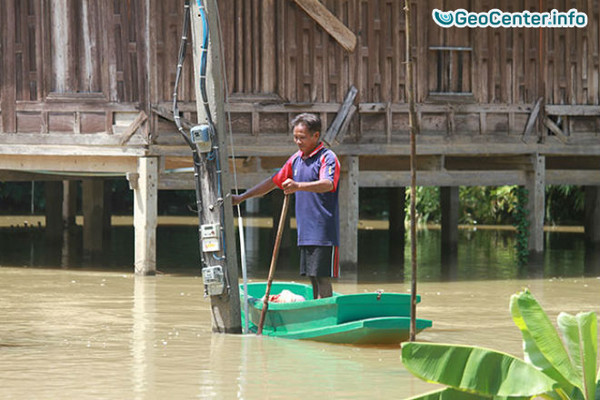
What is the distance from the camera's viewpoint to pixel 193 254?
18.5 m

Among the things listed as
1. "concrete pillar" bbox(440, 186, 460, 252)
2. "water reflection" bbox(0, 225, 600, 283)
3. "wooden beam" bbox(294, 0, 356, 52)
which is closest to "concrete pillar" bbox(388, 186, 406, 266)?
"water reflection" bbox(0, 225, 600, 283)

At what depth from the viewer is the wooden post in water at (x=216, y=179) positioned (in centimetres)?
905

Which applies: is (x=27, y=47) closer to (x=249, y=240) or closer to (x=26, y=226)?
(x=249, y=240)

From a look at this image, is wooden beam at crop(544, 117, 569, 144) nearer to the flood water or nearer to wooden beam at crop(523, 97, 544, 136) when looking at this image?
wooden beam at crop(523, 97, 544, 136)

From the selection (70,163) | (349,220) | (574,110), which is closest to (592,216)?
(574,110)

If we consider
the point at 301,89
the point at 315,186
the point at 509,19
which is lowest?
the point at 315,186

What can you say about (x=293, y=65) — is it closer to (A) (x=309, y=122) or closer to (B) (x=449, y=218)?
(B) (x=449, y=218)

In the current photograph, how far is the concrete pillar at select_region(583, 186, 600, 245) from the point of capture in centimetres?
1962

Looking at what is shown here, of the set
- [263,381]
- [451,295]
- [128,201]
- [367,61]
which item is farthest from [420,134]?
[128,201]

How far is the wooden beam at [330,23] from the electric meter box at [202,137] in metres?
6.41

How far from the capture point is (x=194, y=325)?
10.2 metres

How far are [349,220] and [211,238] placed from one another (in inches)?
245

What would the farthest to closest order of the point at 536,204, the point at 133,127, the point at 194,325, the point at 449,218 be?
the point at 449,218 → the point at 536,204 → the point at 133,127 → the point at 194,325

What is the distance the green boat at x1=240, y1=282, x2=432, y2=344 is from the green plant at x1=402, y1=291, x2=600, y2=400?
309 centimetres
